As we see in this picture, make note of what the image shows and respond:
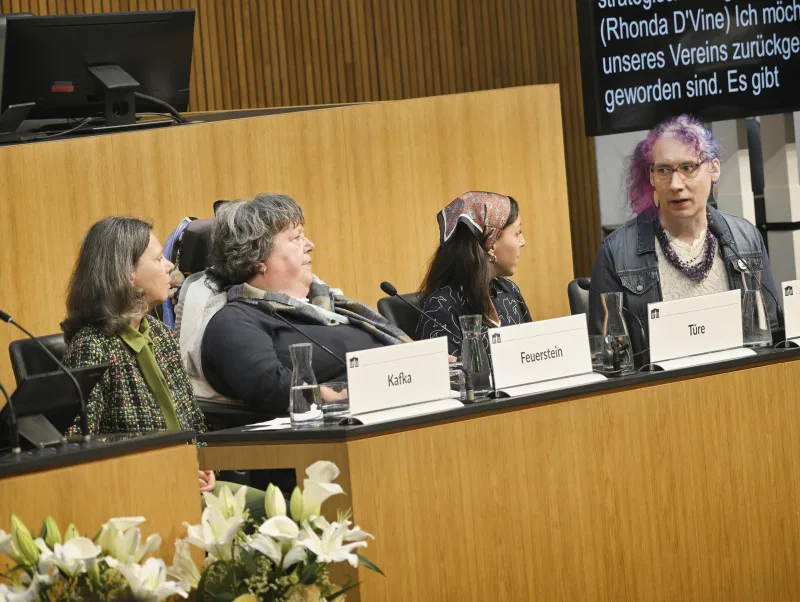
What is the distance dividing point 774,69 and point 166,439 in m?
3.55

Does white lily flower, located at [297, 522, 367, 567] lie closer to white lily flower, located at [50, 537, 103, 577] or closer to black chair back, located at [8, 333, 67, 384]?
white lily flower, located at [50, 537, 103, 577]

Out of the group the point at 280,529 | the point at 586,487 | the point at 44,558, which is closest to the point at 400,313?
the point at 586,487

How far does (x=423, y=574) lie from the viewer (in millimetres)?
2779

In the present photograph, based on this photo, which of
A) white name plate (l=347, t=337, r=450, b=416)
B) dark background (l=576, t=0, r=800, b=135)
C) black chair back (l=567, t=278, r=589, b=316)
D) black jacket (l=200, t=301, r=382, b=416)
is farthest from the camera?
dark background (l=576, t=0, r=800, b=135)

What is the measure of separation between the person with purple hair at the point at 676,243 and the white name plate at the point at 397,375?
3.53ft

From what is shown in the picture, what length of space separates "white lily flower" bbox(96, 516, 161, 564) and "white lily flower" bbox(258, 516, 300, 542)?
185 millimetres

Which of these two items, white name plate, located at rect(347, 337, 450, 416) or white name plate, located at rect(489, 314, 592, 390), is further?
white name plate, located at rect(489, 314, 592, 390)

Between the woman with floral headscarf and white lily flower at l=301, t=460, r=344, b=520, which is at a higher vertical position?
the woman with floral headscarf

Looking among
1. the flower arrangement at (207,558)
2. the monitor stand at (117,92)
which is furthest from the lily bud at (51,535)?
the monitor stand at (117,92)

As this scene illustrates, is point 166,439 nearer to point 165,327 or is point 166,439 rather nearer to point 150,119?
point 165,327

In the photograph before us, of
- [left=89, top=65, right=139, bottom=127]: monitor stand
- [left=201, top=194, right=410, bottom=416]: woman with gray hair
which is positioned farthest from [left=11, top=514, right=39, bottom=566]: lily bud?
[left=89, top=65, right=139, bottom=127]: monitor stand

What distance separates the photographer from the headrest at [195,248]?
4.10m

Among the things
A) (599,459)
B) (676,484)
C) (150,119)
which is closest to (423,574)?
(599,459)

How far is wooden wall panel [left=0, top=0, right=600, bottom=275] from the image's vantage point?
267 inches
